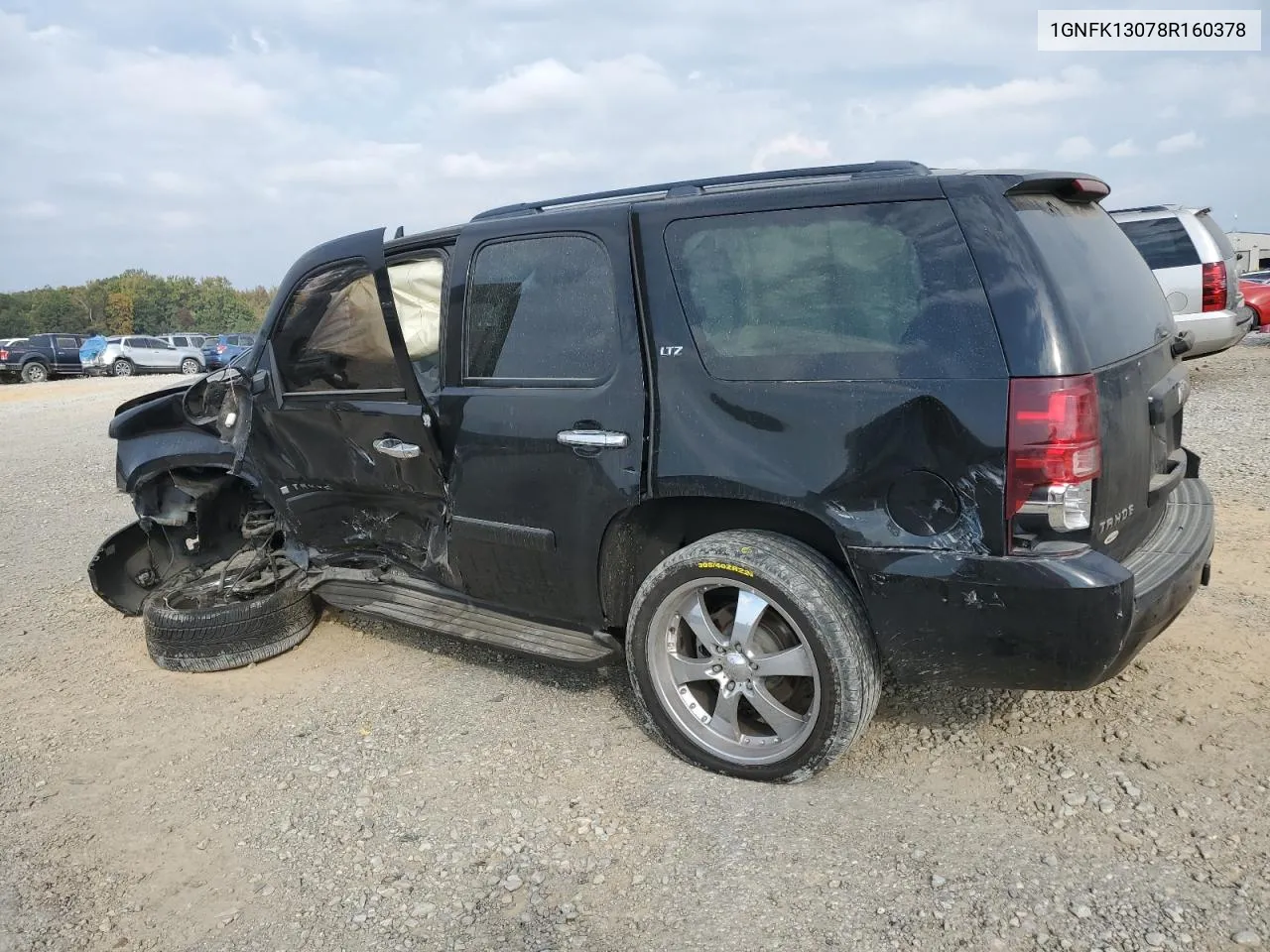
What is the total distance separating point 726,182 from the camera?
3465mm

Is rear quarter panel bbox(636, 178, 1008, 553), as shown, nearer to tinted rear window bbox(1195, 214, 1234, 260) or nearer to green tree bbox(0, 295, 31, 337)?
tinted rear window bbox(1195, 214, 1234, 260)

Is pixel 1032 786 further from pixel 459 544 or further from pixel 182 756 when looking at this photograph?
pixel 182 756

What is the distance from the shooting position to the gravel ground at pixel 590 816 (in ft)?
8.37

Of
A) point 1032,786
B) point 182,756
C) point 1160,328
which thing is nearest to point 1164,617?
point 1032,786

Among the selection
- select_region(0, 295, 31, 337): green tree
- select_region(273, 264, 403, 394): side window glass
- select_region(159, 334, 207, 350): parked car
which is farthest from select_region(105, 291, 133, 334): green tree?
select_region(273, 264, 403, 394): side window glass

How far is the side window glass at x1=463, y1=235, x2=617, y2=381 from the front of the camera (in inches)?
135

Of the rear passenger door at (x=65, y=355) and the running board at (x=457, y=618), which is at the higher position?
the rear passenger door at (x=65, y=355)

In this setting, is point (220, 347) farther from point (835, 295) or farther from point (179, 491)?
point (835, 295)

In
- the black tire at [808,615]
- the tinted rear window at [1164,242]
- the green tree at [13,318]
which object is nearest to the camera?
the black tire at [808,615]

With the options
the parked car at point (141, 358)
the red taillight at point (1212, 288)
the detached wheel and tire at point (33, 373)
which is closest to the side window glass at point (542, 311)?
the red taillight at point (1212, 288)

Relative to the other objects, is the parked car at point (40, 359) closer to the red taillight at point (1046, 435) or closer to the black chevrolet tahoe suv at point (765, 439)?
the black chevrolet tahoe suv at point (765, 439)

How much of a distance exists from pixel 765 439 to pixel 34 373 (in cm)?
3596

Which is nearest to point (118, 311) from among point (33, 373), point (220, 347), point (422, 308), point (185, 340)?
point (220, 347)

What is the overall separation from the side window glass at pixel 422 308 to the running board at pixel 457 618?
37.4 inches
